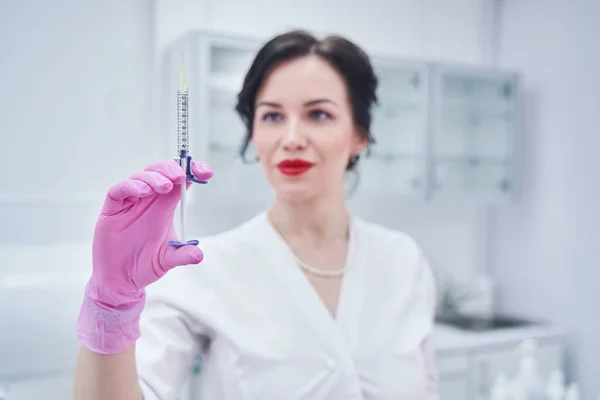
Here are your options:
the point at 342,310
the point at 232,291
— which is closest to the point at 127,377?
the point at 232,291

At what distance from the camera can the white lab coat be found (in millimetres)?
920

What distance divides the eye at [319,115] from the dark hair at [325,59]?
79mm

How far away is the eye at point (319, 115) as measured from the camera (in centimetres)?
102

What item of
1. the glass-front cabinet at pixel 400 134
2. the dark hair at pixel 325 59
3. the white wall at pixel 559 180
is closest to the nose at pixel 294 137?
the dark hair at pixel 325 59

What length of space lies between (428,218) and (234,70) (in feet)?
3.79

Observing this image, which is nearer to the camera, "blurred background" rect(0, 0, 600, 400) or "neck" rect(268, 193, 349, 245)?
"neck" rect(268, 193, 349, 245)

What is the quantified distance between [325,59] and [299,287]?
16.3 inches

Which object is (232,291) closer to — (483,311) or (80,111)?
(80,111)

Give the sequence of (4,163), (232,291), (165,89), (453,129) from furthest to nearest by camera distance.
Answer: (453,129), (165,89), (4,163), (232,291)

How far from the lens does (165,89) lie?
1.65 meters

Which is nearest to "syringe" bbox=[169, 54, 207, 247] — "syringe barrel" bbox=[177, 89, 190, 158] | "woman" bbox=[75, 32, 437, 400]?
"syringe barrel" bbox=[177, 89, 190, 158]

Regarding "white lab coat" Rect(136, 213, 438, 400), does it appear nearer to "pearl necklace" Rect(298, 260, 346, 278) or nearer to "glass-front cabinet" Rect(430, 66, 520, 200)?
"pearl necklace" Rect(298, 260, 346, 278)

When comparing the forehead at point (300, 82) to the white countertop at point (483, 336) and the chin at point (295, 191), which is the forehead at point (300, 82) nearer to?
the chin at point (295, 191)

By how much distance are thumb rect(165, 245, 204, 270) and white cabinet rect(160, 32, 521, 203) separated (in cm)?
103
